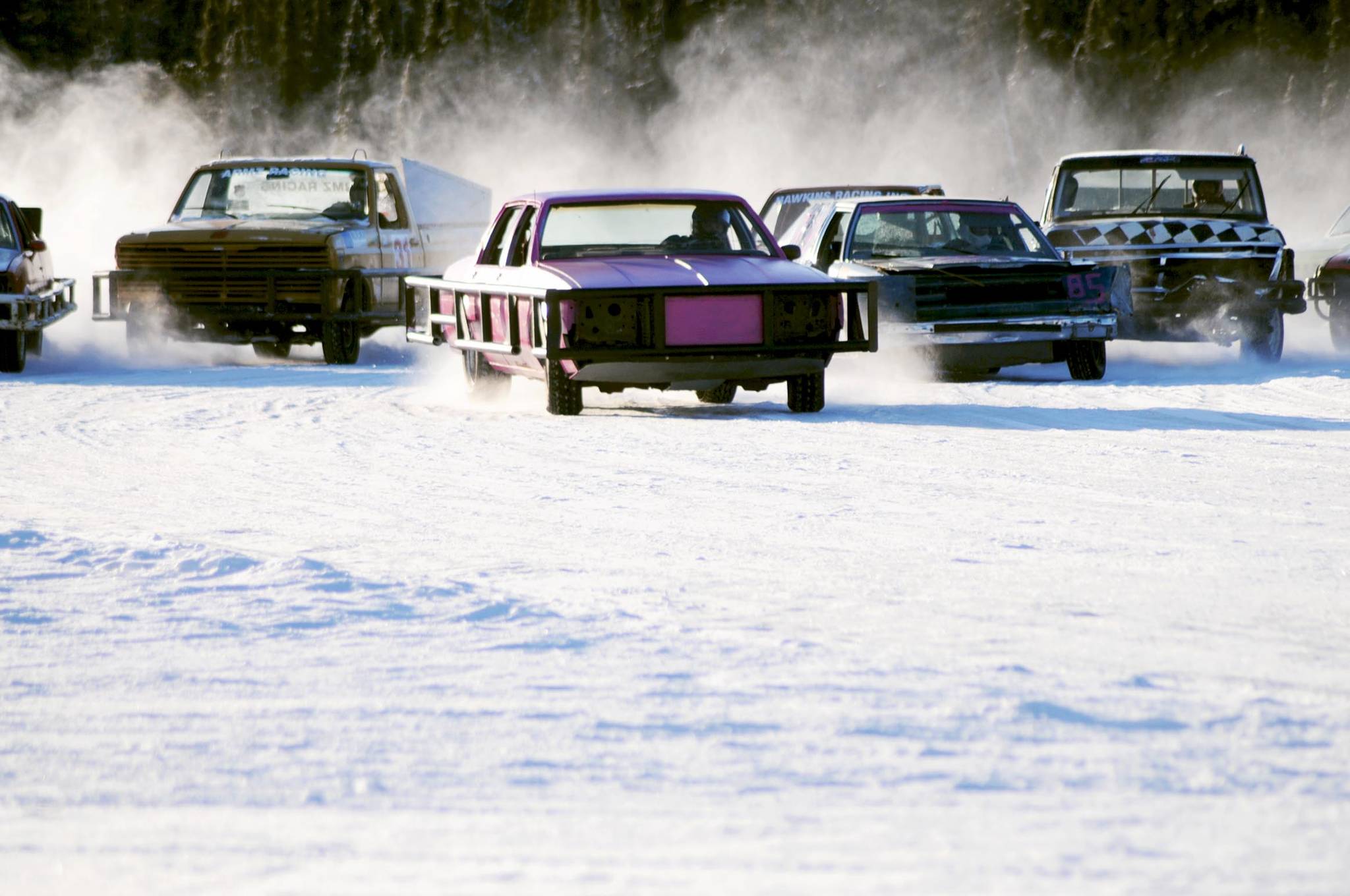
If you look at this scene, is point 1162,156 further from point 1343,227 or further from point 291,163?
point 291,163

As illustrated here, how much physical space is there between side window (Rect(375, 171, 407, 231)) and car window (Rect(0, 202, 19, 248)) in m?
2.78

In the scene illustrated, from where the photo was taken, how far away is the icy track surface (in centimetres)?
345

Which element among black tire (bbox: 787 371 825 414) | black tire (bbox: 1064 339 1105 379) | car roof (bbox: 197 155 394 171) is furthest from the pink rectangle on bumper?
car roof (bbox: 197 155 394 171)

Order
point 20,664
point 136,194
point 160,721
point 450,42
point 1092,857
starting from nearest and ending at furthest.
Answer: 1. point 1092,857
2. point 160,721
3. point 20,664
4. point 136,194
5. point 450,42

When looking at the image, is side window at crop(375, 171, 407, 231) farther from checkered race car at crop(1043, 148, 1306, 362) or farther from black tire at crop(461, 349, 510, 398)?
checkered race car at crop(1043, 148, 1306, 362)

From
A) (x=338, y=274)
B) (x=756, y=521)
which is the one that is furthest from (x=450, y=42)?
(x=756, y=521)

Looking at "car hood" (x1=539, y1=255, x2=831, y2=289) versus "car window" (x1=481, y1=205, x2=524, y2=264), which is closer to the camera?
"car hood" (x1=539, y1=255, x2=831, y2=289)

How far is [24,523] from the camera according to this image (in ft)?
22.9

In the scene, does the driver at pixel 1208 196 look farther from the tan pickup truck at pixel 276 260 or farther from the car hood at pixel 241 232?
the car hood at pixel 241 232

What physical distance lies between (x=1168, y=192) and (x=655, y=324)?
6115 millimetres

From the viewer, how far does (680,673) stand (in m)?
4.63

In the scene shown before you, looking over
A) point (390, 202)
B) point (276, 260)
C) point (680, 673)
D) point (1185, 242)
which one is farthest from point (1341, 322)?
point (680, 673)

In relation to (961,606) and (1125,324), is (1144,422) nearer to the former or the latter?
(1125,324)

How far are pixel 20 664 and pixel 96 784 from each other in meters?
1.09
